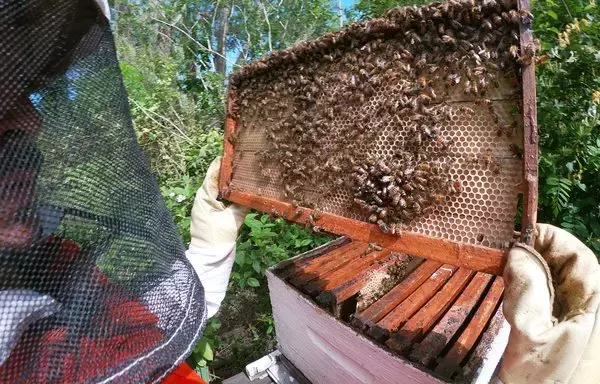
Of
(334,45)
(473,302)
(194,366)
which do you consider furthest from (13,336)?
(194,366)

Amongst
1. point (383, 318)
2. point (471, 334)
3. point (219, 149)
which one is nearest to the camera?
point (471, 334)

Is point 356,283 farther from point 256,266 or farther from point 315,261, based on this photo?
point 256,266

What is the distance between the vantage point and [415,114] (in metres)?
1.32

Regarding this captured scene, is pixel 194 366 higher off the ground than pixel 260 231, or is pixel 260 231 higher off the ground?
pixel 260 231

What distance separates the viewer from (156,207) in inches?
53.4

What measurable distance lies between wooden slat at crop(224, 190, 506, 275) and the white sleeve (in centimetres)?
60

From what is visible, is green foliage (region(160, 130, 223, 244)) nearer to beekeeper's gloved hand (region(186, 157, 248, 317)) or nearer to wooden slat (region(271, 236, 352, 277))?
wooden slat (region(271, 236, 352, 277))

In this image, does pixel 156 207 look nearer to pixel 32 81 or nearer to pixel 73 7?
pixel 32 81

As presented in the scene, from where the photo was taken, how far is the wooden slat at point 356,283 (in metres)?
2.06

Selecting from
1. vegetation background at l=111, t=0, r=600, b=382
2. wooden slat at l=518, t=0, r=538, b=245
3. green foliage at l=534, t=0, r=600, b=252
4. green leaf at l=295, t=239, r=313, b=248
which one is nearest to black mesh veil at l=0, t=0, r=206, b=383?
wooden slat at l=518, t=0, r=538, b=245

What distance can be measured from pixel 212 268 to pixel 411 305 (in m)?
1.28

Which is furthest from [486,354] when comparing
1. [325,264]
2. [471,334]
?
[325,264]

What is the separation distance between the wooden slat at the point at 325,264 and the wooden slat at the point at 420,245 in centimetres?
71

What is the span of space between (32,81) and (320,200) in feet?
3.94
